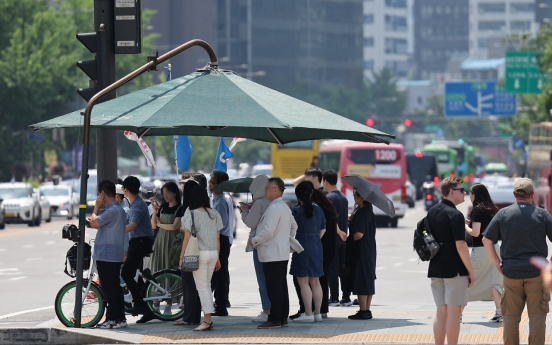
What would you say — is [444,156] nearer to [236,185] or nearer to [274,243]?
[236,185]

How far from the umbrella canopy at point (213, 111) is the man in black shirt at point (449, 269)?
218cm

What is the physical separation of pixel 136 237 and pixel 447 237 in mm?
3946

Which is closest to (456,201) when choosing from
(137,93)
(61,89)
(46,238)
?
(137,93)

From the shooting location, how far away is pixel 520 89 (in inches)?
2221

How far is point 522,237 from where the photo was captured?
32.5 feet

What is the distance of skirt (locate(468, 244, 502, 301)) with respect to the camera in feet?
43.2

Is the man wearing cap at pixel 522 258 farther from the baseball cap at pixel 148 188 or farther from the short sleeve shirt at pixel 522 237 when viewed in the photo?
the baseball cap at pixel 148 188

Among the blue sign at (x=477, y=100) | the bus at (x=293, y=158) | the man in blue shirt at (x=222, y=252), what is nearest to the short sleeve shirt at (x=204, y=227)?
the man in blue shirt at (x=222, y=252)

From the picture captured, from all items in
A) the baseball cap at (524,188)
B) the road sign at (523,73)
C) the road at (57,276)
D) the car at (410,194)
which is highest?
the road sign at (523,73)

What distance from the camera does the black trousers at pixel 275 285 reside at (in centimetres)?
1241

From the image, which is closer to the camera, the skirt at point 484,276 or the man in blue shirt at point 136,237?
the man in blue shirt at point 136,237

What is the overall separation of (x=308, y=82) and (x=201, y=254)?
443ft

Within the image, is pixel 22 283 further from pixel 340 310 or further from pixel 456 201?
pixel 456 201

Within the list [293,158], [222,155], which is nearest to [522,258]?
[222,155]
